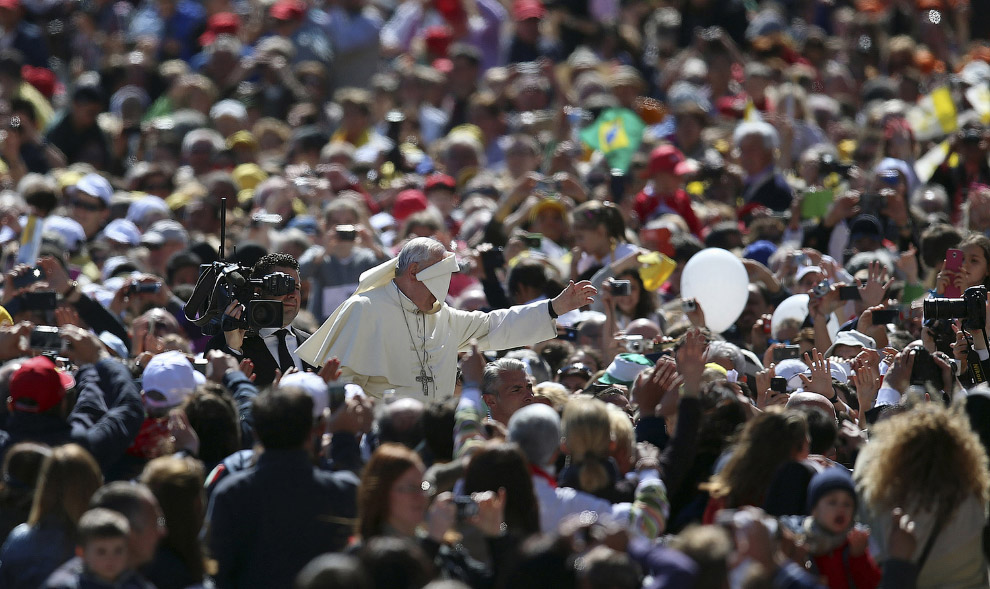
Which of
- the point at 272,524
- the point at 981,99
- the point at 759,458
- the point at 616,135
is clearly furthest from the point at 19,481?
the point at 981,99

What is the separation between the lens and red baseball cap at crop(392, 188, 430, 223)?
39.9ft

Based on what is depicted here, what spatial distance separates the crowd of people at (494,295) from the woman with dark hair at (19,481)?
0.01 m

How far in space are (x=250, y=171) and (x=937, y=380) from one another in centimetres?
807

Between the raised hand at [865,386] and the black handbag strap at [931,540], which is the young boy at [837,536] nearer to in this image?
the black handbag strap at [931,540]

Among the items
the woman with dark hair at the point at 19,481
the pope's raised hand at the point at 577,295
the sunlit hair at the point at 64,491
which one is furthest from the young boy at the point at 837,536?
the woman with dark hair at the point at 19,481

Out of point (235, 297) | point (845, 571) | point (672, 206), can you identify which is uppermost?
point (845, 571)

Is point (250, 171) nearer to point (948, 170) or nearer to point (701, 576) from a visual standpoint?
point (948, 170)

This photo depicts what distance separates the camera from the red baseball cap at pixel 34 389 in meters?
6.54

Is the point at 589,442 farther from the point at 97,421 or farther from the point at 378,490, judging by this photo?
the point at 97,421

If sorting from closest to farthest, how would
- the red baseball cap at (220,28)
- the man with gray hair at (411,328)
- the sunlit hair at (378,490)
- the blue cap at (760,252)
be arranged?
the sunlit hair at (378,490)
the man with gray hair at (411,328)
the blue cap at (760,252)
the red baseball cap at (220,28)

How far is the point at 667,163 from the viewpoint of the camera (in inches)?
471

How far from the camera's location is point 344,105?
15008 mm

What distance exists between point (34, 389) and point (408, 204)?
19.2 ft

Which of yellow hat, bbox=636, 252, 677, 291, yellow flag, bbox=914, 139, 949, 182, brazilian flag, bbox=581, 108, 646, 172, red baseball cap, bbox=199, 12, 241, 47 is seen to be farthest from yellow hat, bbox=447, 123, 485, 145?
yellow hat, bbox=636, 252, 677, 291
